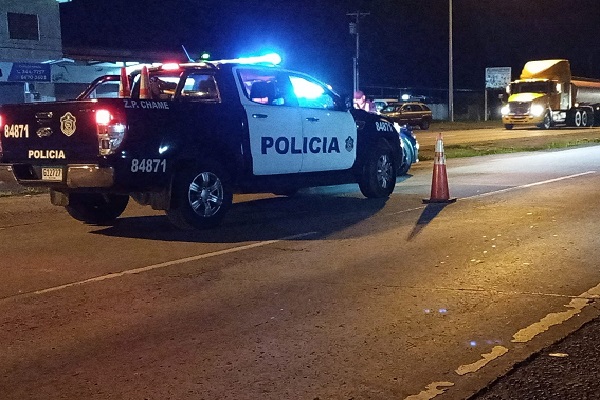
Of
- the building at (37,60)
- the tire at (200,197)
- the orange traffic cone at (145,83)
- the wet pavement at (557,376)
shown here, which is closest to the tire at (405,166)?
the orange traffic cone at (145,83)

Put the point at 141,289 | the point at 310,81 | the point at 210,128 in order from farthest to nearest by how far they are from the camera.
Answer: the point at 310,81, the point at 210,128, the point at 141,289

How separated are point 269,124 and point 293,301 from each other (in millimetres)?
4296

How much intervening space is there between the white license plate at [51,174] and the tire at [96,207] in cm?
93

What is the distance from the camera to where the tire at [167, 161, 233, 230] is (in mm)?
9328

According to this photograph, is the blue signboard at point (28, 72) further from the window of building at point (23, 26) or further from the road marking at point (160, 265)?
the road marking at point (160, 265)

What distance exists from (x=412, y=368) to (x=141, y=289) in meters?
2.81

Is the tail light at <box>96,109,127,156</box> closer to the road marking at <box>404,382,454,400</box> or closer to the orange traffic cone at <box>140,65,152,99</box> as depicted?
the orange traffic cone at <box>140,65,152,99</box>

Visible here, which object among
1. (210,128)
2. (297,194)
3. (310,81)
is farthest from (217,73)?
(297,194)

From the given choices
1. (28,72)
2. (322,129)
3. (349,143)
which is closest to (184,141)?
(322,129)

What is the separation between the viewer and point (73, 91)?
35062 millimetres

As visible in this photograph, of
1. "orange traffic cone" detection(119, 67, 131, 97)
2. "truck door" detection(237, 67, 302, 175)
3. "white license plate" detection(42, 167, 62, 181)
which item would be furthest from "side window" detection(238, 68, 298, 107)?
"white license plate" detection(42, 167, 62, 181)

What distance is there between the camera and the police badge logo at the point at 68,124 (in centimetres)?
885

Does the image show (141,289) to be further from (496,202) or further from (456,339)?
(496,202)

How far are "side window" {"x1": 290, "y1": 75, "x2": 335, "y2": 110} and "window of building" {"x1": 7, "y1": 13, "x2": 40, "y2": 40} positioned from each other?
2439cm
